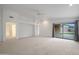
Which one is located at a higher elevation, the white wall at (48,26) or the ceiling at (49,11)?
the ceiling at (49,11)

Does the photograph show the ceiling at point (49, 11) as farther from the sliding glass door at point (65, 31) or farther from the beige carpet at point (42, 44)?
the beige carpet at point (42, 44)

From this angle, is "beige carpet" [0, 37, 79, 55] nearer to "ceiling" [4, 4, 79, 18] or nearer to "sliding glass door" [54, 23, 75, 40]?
"sliding glass door" [54, 23, 75, 40]

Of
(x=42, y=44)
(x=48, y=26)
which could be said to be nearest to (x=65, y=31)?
(x=48, y=26)

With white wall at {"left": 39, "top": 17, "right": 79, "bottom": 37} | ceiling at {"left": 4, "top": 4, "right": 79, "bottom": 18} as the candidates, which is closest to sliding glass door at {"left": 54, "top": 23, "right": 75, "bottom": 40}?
white wall at {"left": 39, "top": 17, "right": 79, "bottom": 37}

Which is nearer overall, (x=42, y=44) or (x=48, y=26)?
(x=42, y=44)

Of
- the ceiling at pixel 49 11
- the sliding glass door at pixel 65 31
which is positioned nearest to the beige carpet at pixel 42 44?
the sliding glass door at pixel 65 31

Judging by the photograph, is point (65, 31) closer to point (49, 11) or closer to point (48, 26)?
point (48, 26)

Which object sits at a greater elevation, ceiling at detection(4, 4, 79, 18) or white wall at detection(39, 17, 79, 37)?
ceiling at detection(4, 4, 79, 18)

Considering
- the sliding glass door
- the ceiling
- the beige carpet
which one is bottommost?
the beige carpet

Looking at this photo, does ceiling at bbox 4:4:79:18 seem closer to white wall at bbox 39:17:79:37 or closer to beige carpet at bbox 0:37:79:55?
white wall at bbox 39:17:79:37

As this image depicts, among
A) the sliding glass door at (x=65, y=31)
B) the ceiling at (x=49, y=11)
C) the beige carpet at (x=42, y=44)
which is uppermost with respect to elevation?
the ceiling at (x=49, y=11)

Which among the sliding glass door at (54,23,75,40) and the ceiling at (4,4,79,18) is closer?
the ceiling at (4,4,79,18)

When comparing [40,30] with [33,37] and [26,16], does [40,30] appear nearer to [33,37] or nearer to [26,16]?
[33,37]

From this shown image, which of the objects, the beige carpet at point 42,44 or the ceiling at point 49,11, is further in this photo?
the beige carpet at point 42,44
